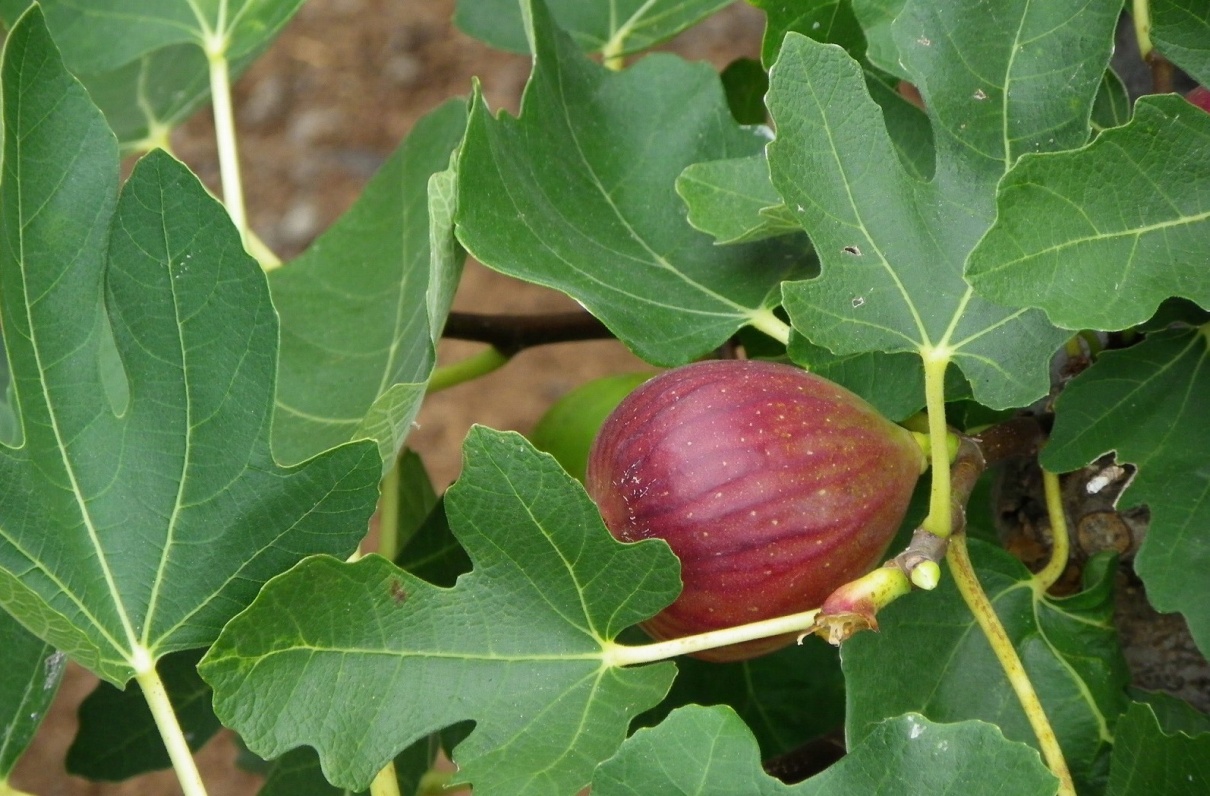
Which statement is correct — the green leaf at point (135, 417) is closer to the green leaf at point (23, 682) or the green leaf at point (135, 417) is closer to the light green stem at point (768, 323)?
the green leaf at point (23, 682)

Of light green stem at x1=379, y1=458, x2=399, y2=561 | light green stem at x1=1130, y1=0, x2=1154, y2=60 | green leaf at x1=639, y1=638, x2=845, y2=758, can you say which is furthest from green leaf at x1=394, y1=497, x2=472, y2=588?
light green stem at x1=1130, y1=0, x2=1154, y2=60

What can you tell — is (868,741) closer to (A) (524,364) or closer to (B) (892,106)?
(B) (892,106)

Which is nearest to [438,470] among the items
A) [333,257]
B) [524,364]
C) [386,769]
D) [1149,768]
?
[524,364]

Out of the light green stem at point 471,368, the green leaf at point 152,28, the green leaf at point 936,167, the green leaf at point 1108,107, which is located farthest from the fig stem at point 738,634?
the green leaf at point 152,28

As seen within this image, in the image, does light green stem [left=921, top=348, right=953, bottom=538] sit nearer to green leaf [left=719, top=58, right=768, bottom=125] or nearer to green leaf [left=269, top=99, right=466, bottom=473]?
green leaf [left=269, top=99, right=466, bottom=473]

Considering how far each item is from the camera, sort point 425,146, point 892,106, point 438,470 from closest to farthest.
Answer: point 892,106 → point 425,146 → point 438,470

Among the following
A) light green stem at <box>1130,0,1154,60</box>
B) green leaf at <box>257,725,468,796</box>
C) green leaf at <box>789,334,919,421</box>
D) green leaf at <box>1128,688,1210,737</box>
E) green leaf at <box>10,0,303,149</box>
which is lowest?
green leaf at <box>1128,688,1210,737</box>
